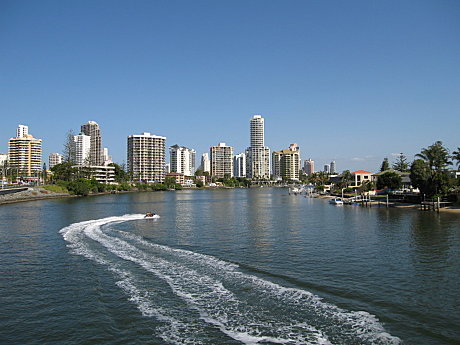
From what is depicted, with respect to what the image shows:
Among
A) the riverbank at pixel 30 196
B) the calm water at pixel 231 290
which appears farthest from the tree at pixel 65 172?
the calm water at pixel 231 290

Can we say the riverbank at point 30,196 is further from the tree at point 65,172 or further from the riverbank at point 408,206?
the riverbank at point 408,206

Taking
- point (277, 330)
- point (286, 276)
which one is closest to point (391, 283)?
point (286, 276)

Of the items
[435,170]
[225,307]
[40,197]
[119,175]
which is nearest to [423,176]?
[435,170]

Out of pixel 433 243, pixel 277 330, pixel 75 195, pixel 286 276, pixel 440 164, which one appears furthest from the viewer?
pixel 75 195

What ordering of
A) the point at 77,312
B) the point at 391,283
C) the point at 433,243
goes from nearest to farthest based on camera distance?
the point at 77,312, the point at 391,283, the point at 433,243

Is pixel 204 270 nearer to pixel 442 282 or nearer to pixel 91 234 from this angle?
pixel 442 282

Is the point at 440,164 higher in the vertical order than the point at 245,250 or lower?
higher

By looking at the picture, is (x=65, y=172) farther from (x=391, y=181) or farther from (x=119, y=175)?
(x=391, y=181)
